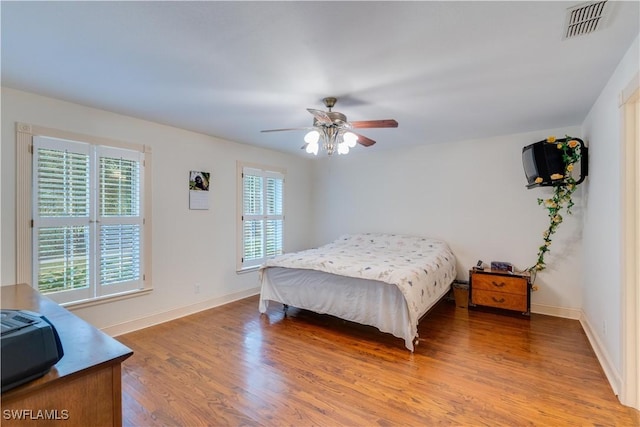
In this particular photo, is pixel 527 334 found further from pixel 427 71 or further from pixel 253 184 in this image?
pixel 253 184

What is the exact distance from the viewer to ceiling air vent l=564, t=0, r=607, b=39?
1.54 meters

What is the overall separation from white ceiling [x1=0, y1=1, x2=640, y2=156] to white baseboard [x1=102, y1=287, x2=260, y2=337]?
7.46 ft

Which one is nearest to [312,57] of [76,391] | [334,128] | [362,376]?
[334,128]

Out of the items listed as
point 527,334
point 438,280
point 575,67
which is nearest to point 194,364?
point 438,280

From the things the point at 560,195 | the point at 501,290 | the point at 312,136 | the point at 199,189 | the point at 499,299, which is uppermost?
the point at 312,136

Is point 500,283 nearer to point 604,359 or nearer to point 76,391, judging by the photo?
point 604,359

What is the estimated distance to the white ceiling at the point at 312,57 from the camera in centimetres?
160

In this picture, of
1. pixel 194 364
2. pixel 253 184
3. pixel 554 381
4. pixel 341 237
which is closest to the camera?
pixel 554 381

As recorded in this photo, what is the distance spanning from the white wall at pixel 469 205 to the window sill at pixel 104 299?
3.29m

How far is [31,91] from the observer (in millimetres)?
2662

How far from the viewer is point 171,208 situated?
12.3 ft

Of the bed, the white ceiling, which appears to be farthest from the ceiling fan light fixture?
the bed

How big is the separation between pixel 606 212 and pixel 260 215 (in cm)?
406

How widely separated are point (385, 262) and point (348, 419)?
186 centimetres
